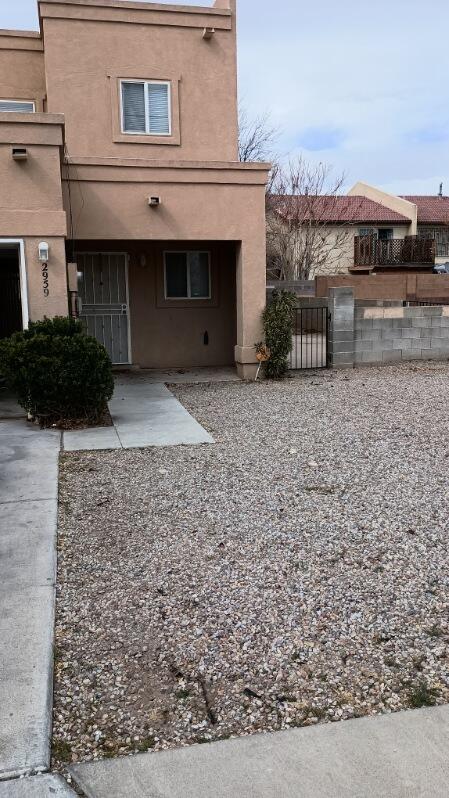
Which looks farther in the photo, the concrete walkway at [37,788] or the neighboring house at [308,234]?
the neighboring house at [308,234]

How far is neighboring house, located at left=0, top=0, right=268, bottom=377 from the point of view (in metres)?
11.7

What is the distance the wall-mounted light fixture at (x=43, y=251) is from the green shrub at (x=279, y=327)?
450 centimetres

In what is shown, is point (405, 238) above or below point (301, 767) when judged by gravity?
above

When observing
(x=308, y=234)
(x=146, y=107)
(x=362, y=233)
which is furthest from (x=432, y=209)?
(x=146, y=107)

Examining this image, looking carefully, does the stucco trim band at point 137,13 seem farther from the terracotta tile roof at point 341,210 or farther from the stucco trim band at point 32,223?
the terracotta tile roof at point 341,210

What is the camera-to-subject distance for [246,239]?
40.8 feet

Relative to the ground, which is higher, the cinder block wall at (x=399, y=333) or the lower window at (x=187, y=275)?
the lower window at (x=187, y=275)

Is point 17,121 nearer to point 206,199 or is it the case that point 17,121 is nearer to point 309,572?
point 206,199

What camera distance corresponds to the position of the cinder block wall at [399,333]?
1447 centimetres

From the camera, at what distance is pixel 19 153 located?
9.30m

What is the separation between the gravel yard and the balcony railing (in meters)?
29.4

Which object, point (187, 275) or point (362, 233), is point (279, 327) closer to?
point (187, 275)

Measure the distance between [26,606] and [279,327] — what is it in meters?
9.11

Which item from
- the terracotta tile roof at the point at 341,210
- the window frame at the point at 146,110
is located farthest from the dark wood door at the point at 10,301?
the terracotta tile roof at the point at 341,210
